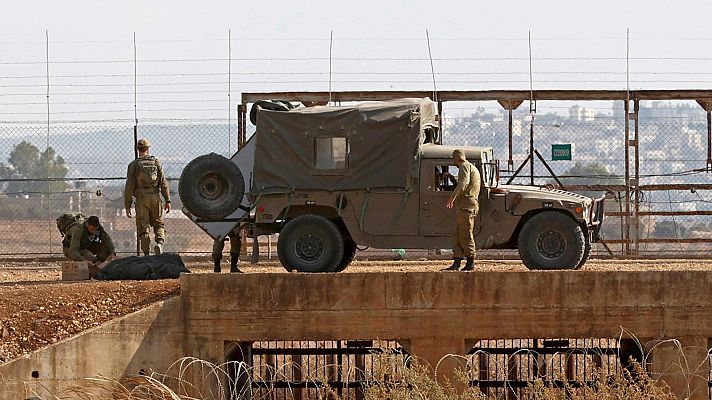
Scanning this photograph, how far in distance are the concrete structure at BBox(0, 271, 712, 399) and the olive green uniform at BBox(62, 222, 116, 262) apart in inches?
135

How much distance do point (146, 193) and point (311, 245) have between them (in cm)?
285

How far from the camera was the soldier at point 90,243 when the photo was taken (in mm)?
20516

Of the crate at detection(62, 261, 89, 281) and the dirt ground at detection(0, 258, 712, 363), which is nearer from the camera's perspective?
the dirt ground at detection(0, 258, 712, 363)

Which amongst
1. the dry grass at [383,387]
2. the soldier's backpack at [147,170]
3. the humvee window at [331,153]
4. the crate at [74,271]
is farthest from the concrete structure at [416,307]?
the soldier's backpack at [147,170]

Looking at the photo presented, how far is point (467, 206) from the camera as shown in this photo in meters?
18.2

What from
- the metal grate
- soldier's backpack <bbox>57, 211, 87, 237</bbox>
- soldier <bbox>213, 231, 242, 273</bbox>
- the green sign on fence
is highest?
the green sign on fence

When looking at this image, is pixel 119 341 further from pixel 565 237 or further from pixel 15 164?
pixel 15 164

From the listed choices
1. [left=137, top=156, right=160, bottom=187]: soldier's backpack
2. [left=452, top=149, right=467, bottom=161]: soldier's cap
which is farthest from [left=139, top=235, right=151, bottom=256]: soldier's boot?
[left=452, top=149, right=467, bottom=161]: soldier's cap

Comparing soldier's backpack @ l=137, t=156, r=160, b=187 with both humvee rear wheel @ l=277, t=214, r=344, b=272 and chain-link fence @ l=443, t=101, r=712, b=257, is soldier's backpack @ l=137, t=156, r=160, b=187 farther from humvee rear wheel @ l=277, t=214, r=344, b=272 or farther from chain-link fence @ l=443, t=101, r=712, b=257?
chain-link fence @ l=443, t=101, r=712, b=257

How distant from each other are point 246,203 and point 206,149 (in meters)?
8.81

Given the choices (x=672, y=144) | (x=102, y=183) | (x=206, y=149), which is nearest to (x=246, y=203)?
(x=206, y=149)

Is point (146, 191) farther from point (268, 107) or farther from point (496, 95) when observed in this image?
point (496, 95)

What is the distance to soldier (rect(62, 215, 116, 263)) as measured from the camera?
20.5 m

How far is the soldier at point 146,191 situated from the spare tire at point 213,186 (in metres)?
0.96
